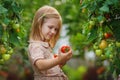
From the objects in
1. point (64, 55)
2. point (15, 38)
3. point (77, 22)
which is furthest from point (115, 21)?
point (77, 22)

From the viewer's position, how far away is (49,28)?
12.9 ft

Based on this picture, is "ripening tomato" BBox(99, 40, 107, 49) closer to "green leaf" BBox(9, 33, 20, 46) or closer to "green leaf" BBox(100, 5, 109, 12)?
"green leaf" BBox(100, 5, 109, 12)

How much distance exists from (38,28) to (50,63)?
0.39m

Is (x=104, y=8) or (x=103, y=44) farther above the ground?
(x=104, y=8)

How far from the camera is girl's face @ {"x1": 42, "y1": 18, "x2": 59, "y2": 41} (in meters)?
3.91

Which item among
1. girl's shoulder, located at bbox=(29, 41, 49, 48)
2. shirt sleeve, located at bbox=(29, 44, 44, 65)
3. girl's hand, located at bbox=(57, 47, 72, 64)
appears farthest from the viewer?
girl's shoulder, located at bbox=(29, 41, 49, 48)

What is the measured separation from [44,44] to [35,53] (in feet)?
0.52

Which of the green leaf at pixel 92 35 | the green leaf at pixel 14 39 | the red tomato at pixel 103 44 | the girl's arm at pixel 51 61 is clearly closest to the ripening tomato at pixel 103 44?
the red tomato at pixel 103 44

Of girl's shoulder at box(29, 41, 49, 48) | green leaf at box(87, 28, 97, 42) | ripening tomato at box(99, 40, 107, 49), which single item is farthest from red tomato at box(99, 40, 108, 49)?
girl's shoulder at box(29, 41, 49, 48)

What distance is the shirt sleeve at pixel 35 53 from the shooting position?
3762 mm

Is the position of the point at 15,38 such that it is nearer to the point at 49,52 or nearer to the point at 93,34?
the point at 49,52

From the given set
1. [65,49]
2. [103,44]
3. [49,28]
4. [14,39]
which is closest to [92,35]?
[103,44]

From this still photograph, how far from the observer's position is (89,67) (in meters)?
10.4

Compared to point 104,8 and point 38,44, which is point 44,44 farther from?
point 104,8
